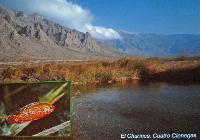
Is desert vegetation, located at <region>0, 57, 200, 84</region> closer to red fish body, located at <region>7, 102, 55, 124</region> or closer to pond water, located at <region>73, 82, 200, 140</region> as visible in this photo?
pond water, located at <region>73, 82, 200, 140</region>

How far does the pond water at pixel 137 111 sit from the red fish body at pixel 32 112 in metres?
0.68

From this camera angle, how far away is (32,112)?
6930 millimetres

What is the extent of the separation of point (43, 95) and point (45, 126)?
0.56 m

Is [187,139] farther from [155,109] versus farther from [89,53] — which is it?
[89,53]

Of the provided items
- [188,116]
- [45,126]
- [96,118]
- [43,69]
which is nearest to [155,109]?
[188,116]

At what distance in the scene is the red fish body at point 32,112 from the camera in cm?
689

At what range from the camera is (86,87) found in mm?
10148

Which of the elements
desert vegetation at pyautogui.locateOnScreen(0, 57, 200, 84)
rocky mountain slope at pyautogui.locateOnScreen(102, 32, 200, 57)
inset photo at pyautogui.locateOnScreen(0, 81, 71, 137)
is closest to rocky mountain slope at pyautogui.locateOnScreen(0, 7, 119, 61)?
desert vegetation at pyautogui.locateOnScreen(0, 57, 200, 84)

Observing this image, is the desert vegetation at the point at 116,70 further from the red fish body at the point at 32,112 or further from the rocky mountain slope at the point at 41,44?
the rocky mountain slope at the point at 41,44

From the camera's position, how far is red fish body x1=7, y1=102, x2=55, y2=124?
22.6 feet

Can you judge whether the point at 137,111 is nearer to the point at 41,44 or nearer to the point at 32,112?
the point at 32,112

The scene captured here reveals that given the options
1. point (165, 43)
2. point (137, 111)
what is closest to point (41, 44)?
point (165, 43)

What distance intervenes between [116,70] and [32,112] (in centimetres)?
457

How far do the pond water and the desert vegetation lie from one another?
62 cm
